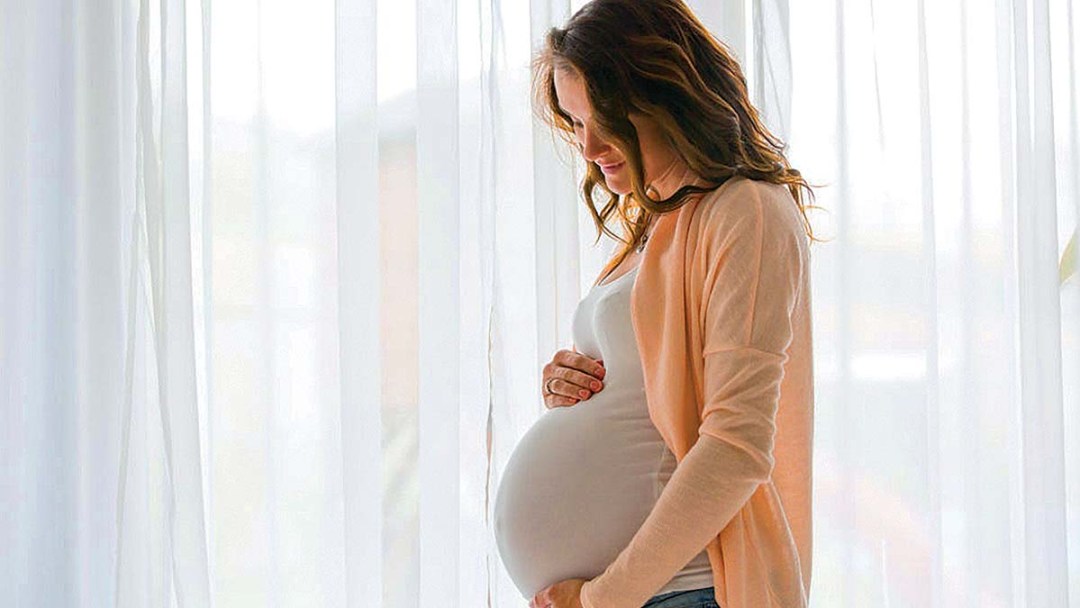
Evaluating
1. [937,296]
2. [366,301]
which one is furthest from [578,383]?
[937,296]

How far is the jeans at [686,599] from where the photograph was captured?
110cm

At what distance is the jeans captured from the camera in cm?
110

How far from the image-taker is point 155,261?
1616 mm

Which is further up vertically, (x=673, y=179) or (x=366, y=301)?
(x=673, y=179)

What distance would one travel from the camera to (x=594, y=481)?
3.75ft

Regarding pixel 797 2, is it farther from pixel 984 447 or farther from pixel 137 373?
pixel 137 373

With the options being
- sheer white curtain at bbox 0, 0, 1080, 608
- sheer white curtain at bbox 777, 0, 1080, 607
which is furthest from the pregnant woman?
sheer white curtain at bbox 777, 0, 1080, 607

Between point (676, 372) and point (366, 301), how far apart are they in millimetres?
660

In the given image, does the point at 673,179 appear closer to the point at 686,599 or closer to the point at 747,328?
the point at 747,328

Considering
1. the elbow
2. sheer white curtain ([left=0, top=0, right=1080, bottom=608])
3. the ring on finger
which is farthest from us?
sheer white curtain ([left=0, top=0, right=1080, bottom=608])

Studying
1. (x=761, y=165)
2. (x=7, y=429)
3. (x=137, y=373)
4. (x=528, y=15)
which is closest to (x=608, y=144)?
(x=761, y=165)

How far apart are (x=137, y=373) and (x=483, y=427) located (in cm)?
48

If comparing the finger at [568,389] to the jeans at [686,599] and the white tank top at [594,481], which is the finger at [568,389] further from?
the jeans at [686,599]

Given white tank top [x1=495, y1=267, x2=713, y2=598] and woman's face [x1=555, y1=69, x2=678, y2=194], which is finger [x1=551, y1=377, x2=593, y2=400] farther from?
woman's face [x1=555, y1=69, x2=678, y2=194]
